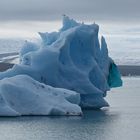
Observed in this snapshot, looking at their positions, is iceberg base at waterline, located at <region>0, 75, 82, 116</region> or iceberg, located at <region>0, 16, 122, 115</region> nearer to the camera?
iceberg base at waterline, located at <region>0, 75, 82, 116</region>

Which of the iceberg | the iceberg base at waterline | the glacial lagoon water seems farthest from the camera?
the iceberg

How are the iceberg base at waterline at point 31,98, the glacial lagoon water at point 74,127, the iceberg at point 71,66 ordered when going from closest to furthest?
1. the glacial lagoon water at point 74,127
2. the iceberg base at waterline at point 31,98
3. the iceberg at point 71,66

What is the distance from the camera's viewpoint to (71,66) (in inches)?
791

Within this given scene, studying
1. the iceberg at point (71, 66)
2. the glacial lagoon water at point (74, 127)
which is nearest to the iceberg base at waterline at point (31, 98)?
the iceberg at point (71, 66)

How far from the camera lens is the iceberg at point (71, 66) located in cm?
1958

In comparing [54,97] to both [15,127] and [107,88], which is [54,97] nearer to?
[15,127]

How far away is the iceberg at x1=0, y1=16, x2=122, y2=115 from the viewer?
1958cm

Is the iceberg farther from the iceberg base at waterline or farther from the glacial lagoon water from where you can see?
the glacial lagoon water

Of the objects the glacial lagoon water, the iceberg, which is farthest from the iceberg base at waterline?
the glacial lagoon water

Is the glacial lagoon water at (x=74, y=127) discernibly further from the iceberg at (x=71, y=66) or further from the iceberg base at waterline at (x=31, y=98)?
the iceberg at (x=71, y=66)

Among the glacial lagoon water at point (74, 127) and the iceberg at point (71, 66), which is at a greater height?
the iceberg at point (71, 66)

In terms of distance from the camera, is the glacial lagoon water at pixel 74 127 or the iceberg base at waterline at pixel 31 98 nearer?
the glacial lagoon water at pixel 74 127

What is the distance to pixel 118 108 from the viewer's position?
22859 mm

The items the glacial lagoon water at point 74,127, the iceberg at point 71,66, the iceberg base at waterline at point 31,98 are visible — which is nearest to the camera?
the glacial lagoon water at point 74,127
